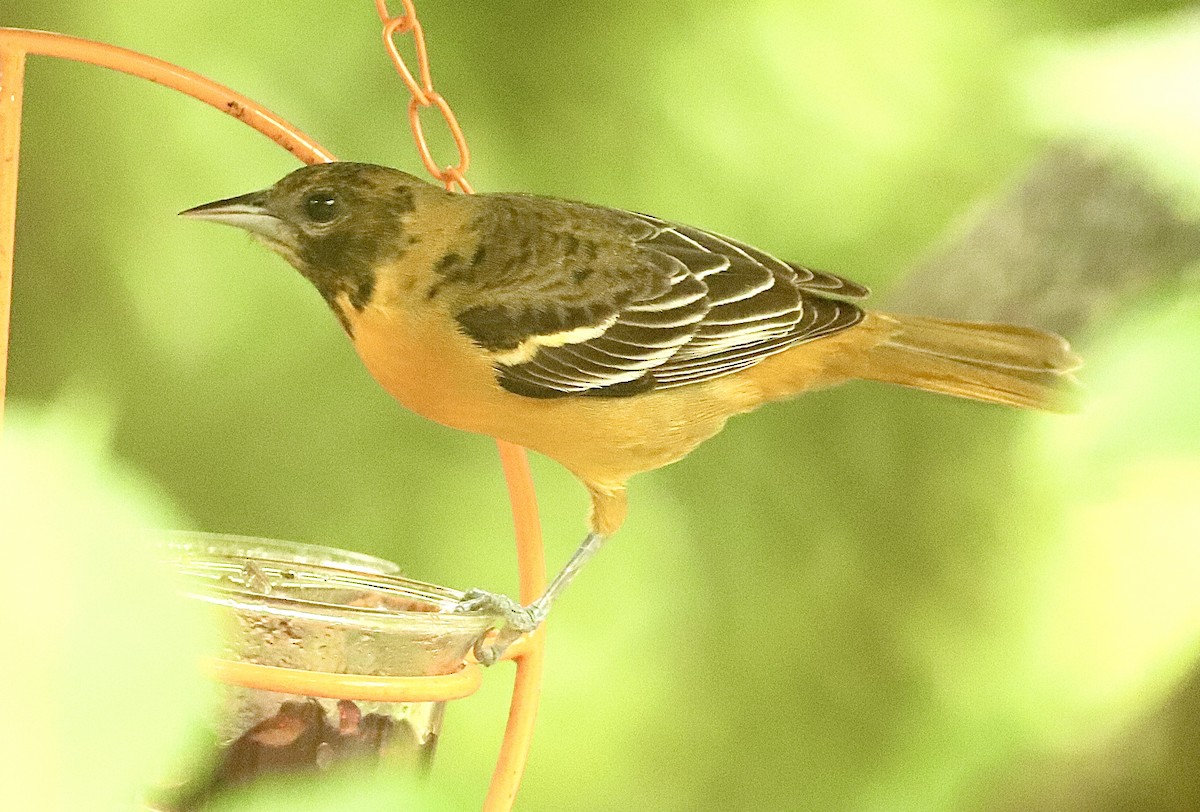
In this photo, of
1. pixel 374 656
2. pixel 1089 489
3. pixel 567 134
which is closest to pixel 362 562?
pixel 374 656

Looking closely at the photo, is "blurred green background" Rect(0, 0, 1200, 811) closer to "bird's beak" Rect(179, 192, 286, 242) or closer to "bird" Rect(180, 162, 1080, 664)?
"bird" Rect(180, 162, 1080, 664)

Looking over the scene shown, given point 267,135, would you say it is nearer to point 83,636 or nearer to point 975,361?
point 83,636

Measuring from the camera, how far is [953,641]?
171cm

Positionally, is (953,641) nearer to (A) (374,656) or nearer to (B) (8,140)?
(A) (374,656)

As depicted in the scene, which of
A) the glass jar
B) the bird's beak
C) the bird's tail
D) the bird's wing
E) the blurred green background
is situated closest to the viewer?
the glass jar

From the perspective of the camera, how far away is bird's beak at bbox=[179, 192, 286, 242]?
2.77ft

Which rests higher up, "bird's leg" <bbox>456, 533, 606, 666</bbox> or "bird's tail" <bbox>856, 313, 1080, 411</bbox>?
"bird's tail" <bbox>856, 313, 1080, 411</bbox>

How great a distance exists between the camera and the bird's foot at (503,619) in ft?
2.84

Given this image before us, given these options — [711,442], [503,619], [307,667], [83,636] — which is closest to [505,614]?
[503,619]

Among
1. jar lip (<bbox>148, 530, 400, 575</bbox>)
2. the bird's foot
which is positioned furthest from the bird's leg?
jar lip (<bbox>148, 530, 400, 575</bbox>)

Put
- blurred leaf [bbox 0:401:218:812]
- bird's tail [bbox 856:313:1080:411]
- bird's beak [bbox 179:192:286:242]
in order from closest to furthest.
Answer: blurred leaf [bbox 0:401:218:812] → bird's beak [bbox 179:192:286:242] → bird's tail [bbox 856:313:1080:411]

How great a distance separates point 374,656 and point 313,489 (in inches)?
39.6

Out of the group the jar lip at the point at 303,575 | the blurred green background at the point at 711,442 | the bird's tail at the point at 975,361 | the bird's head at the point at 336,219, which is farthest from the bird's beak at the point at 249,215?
the blurred green background at the point at 711,442

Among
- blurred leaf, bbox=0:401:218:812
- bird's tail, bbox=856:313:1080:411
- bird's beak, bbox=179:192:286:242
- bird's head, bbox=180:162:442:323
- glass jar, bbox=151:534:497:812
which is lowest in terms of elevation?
blurred leaf, bbox=0:401:218:812
